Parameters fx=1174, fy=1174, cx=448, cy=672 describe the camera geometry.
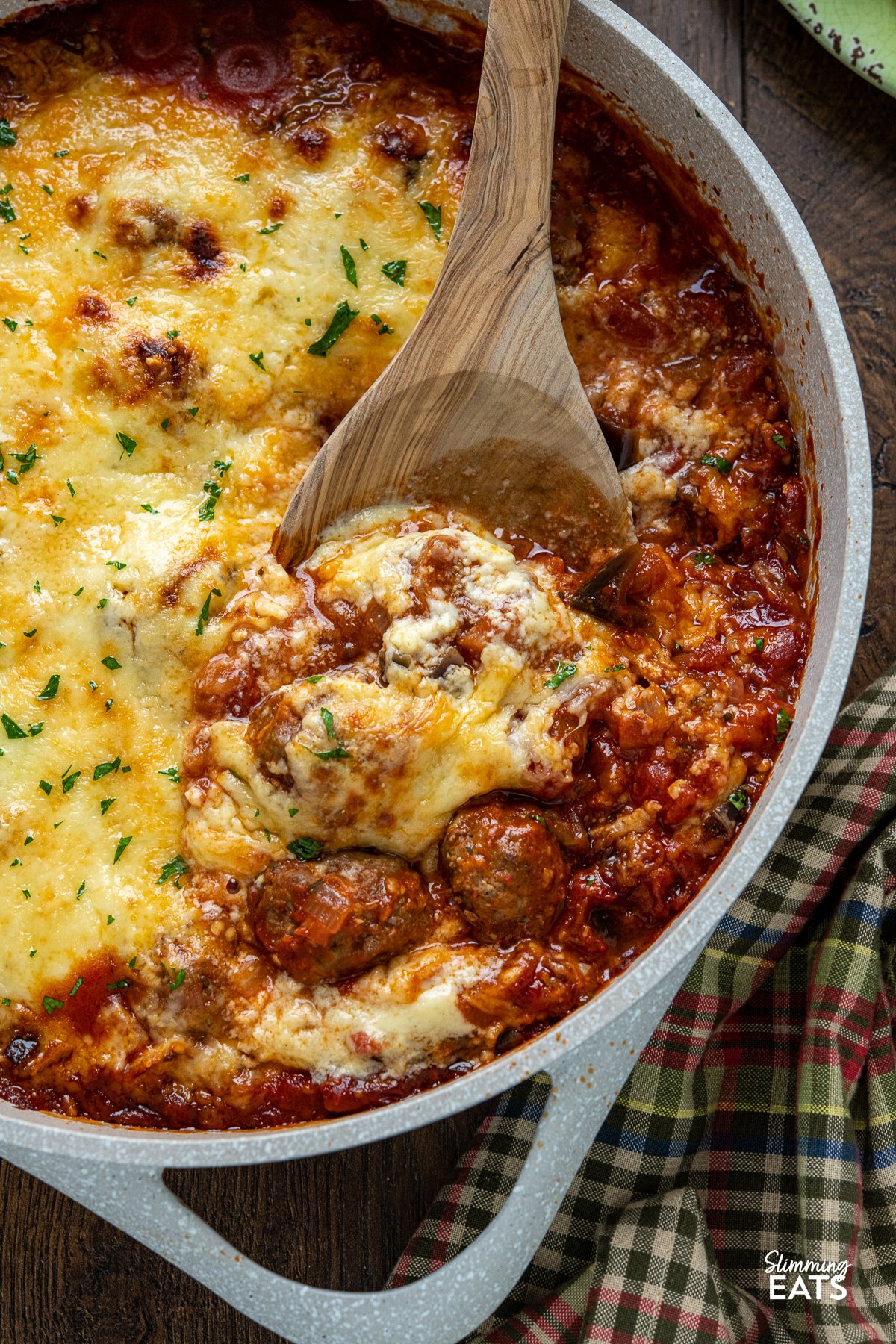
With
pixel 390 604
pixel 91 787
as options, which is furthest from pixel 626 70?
pixel 91 787

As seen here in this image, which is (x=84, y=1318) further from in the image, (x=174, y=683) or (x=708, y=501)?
(x=708, y=501)

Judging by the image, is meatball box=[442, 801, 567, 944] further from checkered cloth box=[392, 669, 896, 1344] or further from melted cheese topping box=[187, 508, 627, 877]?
checkered cloth box=[392, 669, 896, 1344]

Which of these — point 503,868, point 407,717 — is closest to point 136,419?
point 407,717

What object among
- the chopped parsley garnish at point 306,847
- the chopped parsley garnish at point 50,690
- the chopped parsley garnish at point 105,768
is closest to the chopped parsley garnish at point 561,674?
the chopped parsley garnish at point 306,847

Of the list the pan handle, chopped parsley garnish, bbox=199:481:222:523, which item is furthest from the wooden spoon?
the pan handle

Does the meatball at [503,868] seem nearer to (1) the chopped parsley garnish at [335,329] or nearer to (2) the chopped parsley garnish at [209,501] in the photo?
(2) the chopped parsley garnish at [209,501]

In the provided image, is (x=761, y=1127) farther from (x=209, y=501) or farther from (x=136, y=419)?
(x=136, y=419)
